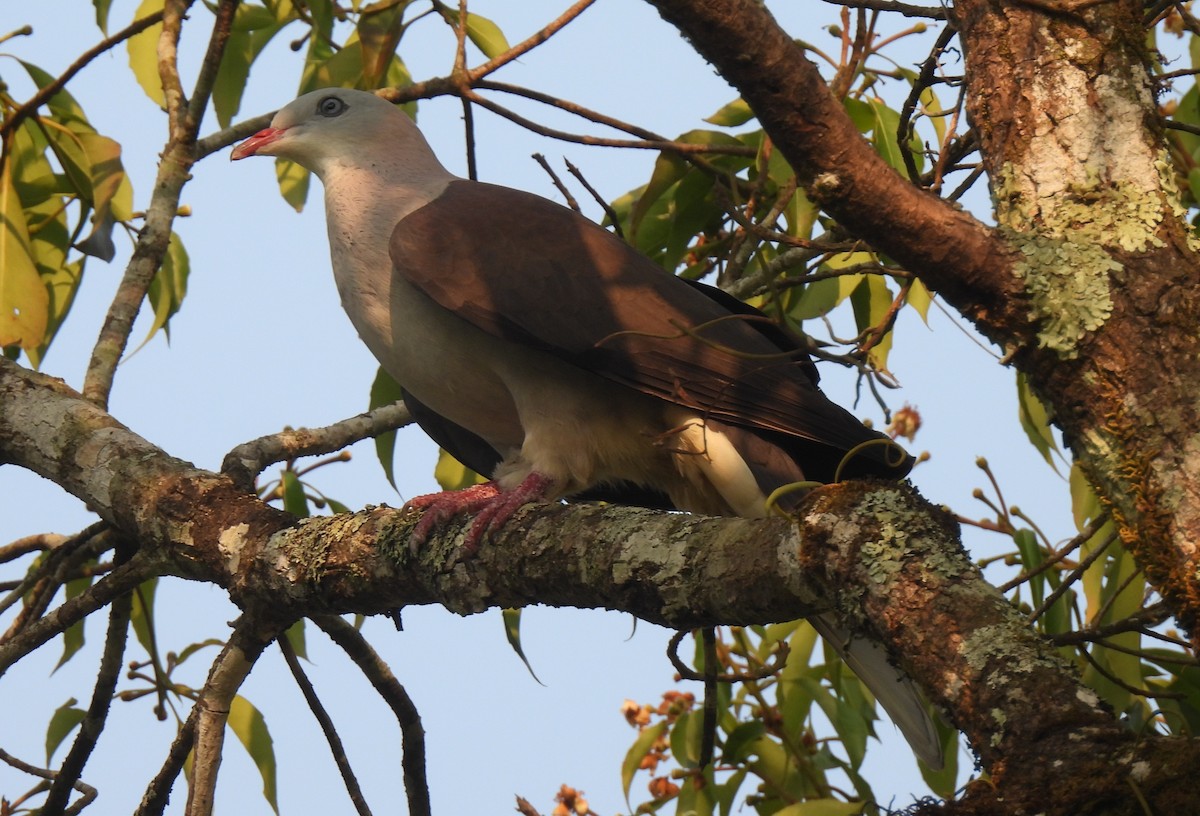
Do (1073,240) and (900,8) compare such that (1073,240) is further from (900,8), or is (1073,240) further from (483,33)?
(483,33)

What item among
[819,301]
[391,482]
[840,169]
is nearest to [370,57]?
[391,482]

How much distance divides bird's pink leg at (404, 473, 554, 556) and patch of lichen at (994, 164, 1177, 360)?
3.52 ft

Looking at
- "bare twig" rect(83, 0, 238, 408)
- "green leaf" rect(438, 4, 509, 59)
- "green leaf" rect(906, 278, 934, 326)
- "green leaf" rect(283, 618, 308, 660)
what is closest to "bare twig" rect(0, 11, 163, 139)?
"bare twig" rect(83, 0, 238, 408)

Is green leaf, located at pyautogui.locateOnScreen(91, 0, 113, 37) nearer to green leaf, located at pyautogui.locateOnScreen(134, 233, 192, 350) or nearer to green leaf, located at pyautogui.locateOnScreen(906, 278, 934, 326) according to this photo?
green leaf, located at pyautogui.locateOnScreen(134, 233, 192, 350)

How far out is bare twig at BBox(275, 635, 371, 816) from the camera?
2842 mm

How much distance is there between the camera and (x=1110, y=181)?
6.68 feet

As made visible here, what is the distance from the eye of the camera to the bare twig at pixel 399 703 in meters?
2.84

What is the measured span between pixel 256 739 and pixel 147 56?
211cm

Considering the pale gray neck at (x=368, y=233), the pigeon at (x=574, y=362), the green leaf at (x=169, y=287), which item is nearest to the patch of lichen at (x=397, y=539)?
the pigeon at (x=574, y=362)

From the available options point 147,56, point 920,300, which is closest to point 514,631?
point 920,300

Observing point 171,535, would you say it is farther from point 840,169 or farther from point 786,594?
point 840,169

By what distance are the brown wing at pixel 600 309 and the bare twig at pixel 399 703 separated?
76 cm

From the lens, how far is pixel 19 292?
3.32 m

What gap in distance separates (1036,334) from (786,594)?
522mm
